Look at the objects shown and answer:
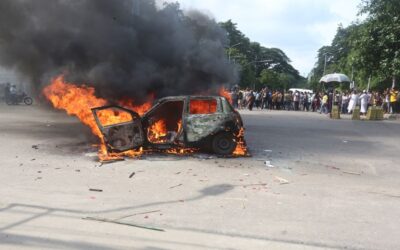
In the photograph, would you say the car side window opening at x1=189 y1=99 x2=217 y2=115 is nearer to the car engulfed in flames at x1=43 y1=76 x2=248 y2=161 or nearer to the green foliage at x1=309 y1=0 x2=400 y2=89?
the car engulfed in flames at x1=43 y1=76 x2=248 y2=161

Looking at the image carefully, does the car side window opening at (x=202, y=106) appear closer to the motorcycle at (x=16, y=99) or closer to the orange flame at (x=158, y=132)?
the orange flame at (x=158, y=132)

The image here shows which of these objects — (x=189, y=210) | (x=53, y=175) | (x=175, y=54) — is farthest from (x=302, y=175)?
(x=175, y=54)

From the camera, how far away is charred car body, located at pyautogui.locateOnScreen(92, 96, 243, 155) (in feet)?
32.2

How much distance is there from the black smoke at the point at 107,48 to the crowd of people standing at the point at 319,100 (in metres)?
15.0

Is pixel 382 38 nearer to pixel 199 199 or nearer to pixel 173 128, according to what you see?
pixel 173 128

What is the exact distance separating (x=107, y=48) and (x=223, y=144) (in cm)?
497

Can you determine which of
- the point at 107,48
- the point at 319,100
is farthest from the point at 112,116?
the point at 319,100

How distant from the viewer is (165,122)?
1063cm

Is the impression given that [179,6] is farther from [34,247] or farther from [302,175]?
[34,247]

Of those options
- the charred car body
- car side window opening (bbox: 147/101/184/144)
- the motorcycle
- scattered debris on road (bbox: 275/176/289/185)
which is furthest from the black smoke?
the motorcycle

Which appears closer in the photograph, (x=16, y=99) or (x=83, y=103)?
(x=83, y=103)

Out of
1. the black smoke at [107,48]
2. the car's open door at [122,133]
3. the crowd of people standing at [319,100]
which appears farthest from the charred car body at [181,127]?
the crowd of people standing at [319,100]

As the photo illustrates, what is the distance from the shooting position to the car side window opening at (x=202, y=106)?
1039 cm

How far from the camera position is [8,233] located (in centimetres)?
484
